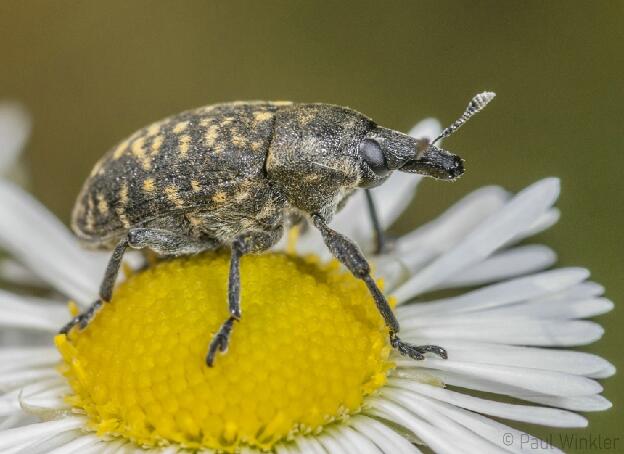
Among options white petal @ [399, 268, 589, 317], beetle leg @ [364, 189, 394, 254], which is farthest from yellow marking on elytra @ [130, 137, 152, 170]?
white petal @ [399, 268, 589, 317]

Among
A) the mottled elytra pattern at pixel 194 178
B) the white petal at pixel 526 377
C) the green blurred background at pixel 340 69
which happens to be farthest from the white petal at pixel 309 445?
the green blurred background at pixel 340 69

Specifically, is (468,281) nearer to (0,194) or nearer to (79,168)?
(0,194)

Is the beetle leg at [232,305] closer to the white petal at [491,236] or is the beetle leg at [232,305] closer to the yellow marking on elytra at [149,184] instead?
the yellow marking on elytra at [149,184]

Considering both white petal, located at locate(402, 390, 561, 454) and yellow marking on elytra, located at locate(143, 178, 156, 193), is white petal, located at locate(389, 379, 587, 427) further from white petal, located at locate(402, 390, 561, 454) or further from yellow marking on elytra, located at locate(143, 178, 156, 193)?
yellow marking on elytra, located at locate(143, 178, 156, 193)

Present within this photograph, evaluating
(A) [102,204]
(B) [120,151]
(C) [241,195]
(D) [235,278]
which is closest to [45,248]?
(A) [102,204]

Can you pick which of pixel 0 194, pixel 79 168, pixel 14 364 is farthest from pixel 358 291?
pixel 79 168

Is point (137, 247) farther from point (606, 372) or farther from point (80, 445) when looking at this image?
point (606, 372)

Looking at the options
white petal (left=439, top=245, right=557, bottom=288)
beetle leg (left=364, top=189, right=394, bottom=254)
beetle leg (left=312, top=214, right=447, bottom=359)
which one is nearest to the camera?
beetle leg (left=312, top=214, right=447, bottom=359)
